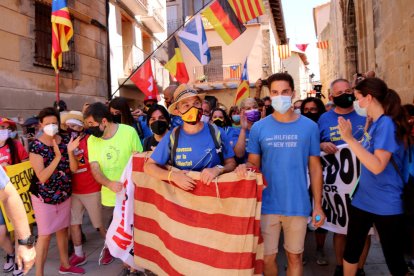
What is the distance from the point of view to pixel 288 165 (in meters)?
2.74

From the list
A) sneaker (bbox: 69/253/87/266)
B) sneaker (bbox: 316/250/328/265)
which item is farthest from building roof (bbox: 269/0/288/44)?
sneaker (bbox: 69/253/87/266)

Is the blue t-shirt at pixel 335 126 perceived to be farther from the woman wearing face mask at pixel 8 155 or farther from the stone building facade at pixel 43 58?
the stone building facade at pixel 43 58

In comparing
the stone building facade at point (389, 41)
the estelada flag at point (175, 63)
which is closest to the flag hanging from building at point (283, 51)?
the stone building facade at point (389, 41)

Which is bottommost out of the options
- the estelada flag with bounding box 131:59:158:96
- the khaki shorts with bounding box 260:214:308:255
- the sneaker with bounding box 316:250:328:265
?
the sneaker with bounding box 316:250:328:265

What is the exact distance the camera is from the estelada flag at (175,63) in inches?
291

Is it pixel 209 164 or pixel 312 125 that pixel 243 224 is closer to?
pixel 209 164

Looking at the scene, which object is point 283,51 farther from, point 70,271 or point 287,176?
point 287,176

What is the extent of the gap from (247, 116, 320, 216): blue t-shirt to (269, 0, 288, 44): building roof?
1023 inches

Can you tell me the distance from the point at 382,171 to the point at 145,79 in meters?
5.68

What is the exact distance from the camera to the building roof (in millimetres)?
27288

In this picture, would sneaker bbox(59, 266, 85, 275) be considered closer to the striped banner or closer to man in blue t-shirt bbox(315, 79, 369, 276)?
the striped banner

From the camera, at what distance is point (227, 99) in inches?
953

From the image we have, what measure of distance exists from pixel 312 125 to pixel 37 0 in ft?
26.7

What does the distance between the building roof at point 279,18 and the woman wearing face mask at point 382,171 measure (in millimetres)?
25857
